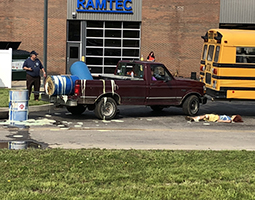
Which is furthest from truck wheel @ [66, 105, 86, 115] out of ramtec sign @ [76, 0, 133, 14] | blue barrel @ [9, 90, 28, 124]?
ramtec sign @ [76, 0, 133, 14]

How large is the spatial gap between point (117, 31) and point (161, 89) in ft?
69.7

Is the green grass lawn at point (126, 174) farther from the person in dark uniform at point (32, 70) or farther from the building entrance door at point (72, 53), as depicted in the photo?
the building entrance door at point (72, 53)

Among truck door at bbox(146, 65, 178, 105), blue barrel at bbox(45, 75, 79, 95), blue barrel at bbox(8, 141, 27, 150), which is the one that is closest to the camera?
blue barrel at bbox(8, 141, 27, 150)

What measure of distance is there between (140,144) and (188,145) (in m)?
1.04

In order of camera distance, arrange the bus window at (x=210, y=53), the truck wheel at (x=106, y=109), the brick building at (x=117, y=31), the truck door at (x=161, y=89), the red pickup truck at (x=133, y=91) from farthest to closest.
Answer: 1. the brick building at (x=117, y=31)
2. the bus window at (x=210, y=53)
3. the truck door at (x=161, y=89)
4. the truck wheel at (x=106, y=109)
5. the red pickup truck at (x=133, y=91)

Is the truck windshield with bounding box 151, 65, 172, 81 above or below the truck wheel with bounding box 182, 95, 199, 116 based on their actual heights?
above

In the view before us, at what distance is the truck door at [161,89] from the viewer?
15.4 m

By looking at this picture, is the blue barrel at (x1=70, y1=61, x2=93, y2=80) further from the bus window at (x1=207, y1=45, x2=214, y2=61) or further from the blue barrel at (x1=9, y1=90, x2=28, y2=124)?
the bus window at (x1=207, y1=45, x2=214, y2=61)

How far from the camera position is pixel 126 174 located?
771 centimetres

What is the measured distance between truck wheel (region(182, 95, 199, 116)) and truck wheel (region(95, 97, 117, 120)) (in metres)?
2.55

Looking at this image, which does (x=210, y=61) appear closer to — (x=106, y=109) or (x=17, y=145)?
(x=106, y=109)

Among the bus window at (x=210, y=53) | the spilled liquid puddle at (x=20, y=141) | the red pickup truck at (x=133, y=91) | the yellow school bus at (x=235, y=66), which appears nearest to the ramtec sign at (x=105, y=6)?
the bus window at (x=210, y=53)

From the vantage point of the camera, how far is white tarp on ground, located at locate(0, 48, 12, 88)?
23125 mm

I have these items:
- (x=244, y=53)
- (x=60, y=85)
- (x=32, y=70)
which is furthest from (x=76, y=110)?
(x=244, y=53)
